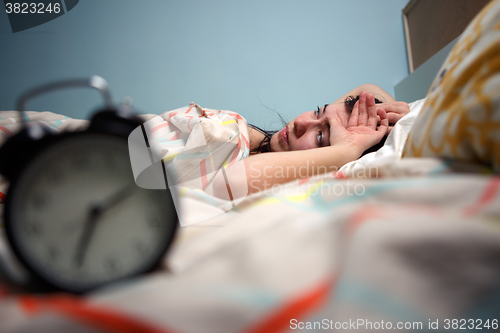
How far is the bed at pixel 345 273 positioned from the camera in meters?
0.14

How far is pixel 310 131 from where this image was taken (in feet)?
3.18

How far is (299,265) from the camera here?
17cm

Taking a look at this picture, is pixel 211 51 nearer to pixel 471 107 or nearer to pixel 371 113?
pixel 371 113

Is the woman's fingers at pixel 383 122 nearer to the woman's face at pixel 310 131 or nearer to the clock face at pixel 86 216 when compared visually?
the woman's face at pixel 310 131

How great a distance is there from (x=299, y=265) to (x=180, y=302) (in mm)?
89

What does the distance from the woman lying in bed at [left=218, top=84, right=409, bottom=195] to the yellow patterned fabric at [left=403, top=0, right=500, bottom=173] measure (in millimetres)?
339

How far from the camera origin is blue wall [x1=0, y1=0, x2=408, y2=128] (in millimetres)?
1558

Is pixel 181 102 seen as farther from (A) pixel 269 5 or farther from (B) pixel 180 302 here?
(B) pixel 180 302

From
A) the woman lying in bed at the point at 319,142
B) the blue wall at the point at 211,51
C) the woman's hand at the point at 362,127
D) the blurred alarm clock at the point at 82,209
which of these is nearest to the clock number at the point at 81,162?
the blurred alarm clock at the point at 82,209

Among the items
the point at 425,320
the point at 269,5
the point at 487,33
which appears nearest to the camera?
the point at 425,320

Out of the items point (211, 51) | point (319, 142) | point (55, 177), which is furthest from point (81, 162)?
point (211, 51)

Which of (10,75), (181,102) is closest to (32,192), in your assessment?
(181,102)

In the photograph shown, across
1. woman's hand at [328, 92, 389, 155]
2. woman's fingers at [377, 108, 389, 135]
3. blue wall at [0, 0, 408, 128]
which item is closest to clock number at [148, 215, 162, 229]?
woman's hand at [328, 92, 389, 155]

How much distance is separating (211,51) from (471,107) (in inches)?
64.6
